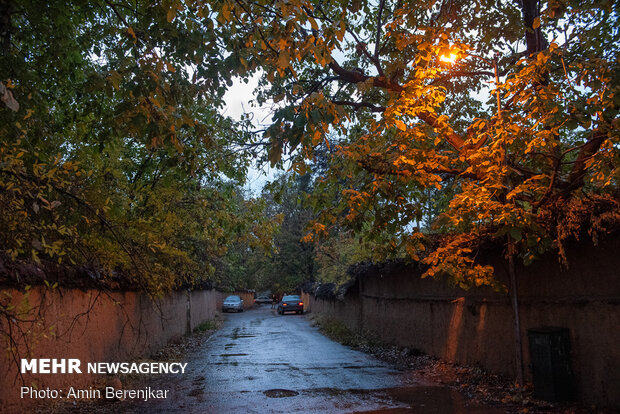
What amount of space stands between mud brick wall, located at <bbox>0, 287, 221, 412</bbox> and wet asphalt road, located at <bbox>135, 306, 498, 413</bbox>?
132cm

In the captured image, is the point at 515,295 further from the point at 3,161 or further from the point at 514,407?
the point at 3,161

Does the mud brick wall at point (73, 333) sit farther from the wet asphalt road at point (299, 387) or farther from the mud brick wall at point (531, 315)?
the mud brick wall at point (531, 315)

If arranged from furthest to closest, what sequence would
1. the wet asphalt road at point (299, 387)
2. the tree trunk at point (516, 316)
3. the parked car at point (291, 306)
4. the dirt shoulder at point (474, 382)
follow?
the parked car at point (291, 306), the tree trunk at point (516, 316), the wet asphalt road at point (299, 387), the dirt shoulder at point (474, 382)

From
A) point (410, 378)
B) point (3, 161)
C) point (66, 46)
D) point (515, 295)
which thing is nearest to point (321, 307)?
point (410, 378)

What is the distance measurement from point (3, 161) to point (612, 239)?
7.59 meters

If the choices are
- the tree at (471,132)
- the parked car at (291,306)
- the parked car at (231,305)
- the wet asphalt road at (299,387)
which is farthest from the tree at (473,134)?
the parked car at (231,305)

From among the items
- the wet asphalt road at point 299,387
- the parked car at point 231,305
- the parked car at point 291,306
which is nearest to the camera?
the wet asphalt road at point 299,387

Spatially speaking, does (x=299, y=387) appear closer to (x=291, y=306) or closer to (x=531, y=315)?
(x=531, y=315)

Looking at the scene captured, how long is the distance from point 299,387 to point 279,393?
2.08 feet

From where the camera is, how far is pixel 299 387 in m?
8.79

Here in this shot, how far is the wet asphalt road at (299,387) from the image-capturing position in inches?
286

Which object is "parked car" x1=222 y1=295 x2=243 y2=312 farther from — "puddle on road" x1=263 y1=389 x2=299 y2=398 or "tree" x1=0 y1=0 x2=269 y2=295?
"puddle on road" x1=263 y1=389 x2=299 y2=398

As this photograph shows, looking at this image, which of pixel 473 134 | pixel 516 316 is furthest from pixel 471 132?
pixel 516 316

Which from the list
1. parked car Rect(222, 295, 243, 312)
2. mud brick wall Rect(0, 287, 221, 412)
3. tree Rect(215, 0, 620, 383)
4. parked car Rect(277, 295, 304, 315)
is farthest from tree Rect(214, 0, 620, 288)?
parked car Rect(222, 295, 243, 312)
